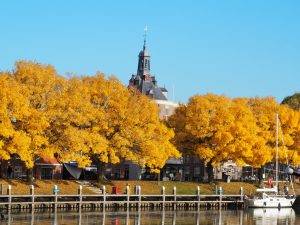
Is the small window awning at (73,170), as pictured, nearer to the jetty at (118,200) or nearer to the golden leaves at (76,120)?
the golden leaves at (76,120)

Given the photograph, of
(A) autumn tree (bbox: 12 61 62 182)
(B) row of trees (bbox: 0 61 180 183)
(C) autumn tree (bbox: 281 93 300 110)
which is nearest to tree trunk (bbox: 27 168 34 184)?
(A) autumn tree (bbox: 12 61 62 182)

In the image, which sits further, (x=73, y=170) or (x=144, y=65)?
(x=144, y=65)

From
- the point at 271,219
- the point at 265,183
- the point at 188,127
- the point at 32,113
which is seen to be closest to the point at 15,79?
the point at 32,113

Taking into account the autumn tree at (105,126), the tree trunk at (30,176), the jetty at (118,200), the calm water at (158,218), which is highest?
the autumn tree at (105,126)

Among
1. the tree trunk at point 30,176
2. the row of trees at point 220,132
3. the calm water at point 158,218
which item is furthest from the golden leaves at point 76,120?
the calm water at point 158,218

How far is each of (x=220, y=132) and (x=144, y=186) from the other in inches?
569

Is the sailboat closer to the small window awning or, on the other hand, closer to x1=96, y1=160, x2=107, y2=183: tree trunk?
x1=96, y1=160, x2=107, y2=183: tree trunk

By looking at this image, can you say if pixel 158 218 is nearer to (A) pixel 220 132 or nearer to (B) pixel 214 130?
(A) pixel 220 132

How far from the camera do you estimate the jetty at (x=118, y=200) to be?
3307 inches

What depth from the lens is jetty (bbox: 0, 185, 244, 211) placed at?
84000 mm

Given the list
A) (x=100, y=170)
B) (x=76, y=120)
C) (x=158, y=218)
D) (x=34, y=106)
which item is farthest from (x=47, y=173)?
(x=158, y=218)

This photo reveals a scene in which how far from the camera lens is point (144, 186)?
10194 cm

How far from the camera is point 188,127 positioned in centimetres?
10806

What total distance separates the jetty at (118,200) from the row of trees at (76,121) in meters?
4.73
